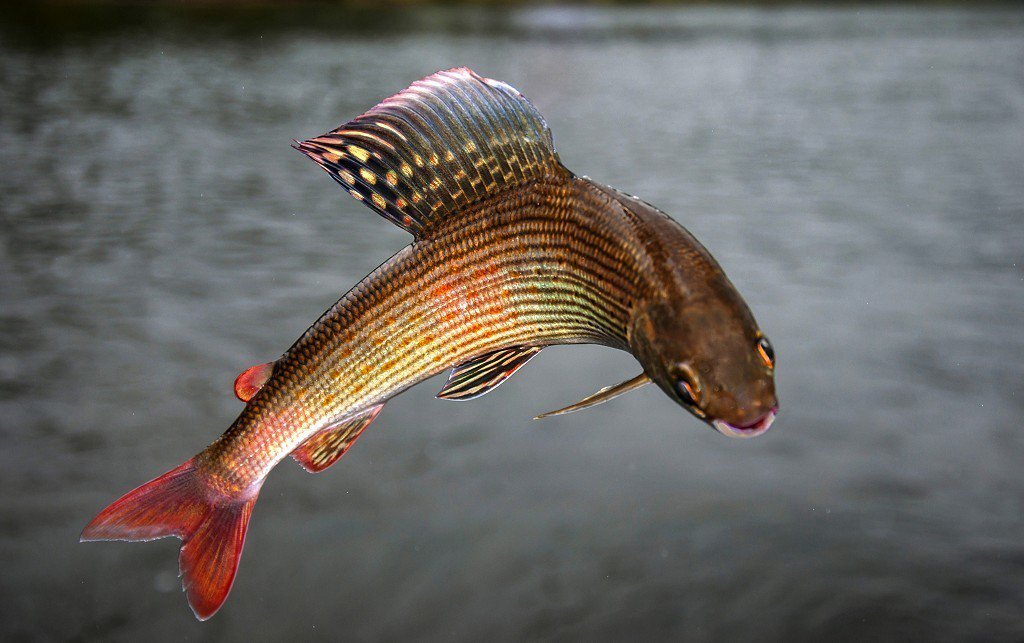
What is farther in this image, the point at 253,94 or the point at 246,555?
the point at 253,94

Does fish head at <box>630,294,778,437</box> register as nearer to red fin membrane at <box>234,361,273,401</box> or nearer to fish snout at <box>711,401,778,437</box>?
fish snout at <box>711,401,778,437</box>

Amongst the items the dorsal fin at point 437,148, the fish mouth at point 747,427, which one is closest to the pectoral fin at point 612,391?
the fish mouth at point 747,427

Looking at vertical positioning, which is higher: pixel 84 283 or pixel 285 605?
pixel 285 605

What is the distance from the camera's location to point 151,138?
17.0 meters

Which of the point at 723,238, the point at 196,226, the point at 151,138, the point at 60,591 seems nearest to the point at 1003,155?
the point at 723,238

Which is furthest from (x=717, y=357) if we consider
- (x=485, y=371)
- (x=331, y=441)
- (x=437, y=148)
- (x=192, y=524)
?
(x=192, y=524)

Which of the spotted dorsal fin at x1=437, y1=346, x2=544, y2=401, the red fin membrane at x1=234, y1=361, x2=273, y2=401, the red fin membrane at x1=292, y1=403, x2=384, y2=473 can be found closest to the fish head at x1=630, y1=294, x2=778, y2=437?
the spotted dorsal fin at x1=437, y1=346, x2=544, y2=401

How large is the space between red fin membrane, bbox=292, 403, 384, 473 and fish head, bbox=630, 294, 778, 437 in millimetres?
435

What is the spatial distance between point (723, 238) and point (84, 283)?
27.7ft

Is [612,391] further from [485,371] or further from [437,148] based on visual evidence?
[437,148]

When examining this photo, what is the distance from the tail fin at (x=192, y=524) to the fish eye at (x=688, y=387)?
2.01ft

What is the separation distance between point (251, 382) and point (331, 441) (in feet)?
0.46

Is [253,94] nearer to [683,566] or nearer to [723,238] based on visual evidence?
[723,238]

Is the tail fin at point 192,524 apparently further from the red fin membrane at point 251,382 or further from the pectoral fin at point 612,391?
the pectoral fin at point 612,391
